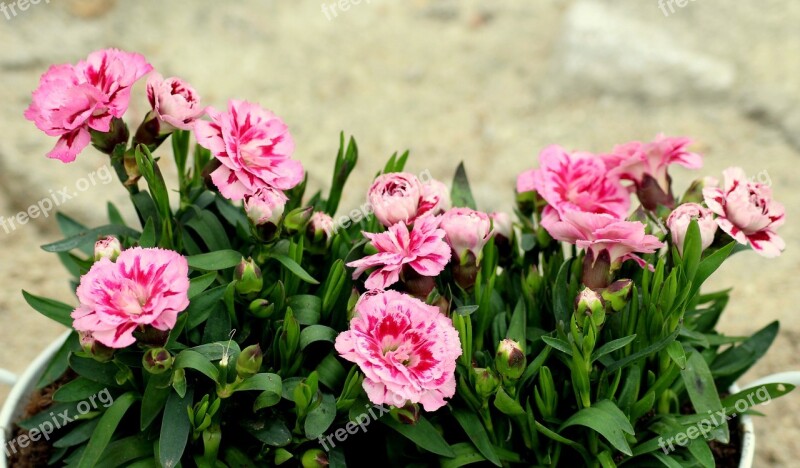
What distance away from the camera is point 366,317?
3.20 ft

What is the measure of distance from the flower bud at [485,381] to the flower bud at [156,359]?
1.11 ft

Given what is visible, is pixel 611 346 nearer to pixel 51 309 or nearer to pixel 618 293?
pixel 618 293

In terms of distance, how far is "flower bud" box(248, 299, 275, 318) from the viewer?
1047 millimetres

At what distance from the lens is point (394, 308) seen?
38.4 inches

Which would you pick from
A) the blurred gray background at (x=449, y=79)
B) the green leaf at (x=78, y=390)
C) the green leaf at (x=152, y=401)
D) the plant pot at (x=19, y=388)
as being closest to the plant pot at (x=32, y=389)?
the plant pot at (x=19, y=388)

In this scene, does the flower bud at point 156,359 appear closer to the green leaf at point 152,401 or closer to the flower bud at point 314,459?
the green leaf at point 152,401

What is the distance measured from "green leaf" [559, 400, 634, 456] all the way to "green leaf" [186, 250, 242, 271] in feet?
1.43

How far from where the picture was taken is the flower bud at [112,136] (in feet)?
3.50

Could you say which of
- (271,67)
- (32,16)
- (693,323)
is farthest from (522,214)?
(32,16)

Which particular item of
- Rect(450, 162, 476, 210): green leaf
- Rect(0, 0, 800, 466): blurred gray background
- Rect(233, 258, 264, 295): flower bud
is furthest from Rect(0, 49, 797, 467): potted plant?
Rect(0, 0, 800, 466): blurred gray background

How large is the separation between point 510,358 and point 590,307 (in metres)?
0.11

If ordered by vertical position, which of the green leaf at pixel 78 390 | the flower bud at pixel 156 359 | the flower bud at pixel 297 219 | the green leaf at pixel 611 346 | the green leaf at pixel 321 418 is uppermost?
the flower bud at pixel 297 219

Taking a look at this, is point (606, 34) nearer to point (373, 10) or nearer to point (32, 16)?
point (373, 10)

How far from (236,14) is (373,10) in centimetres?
43
